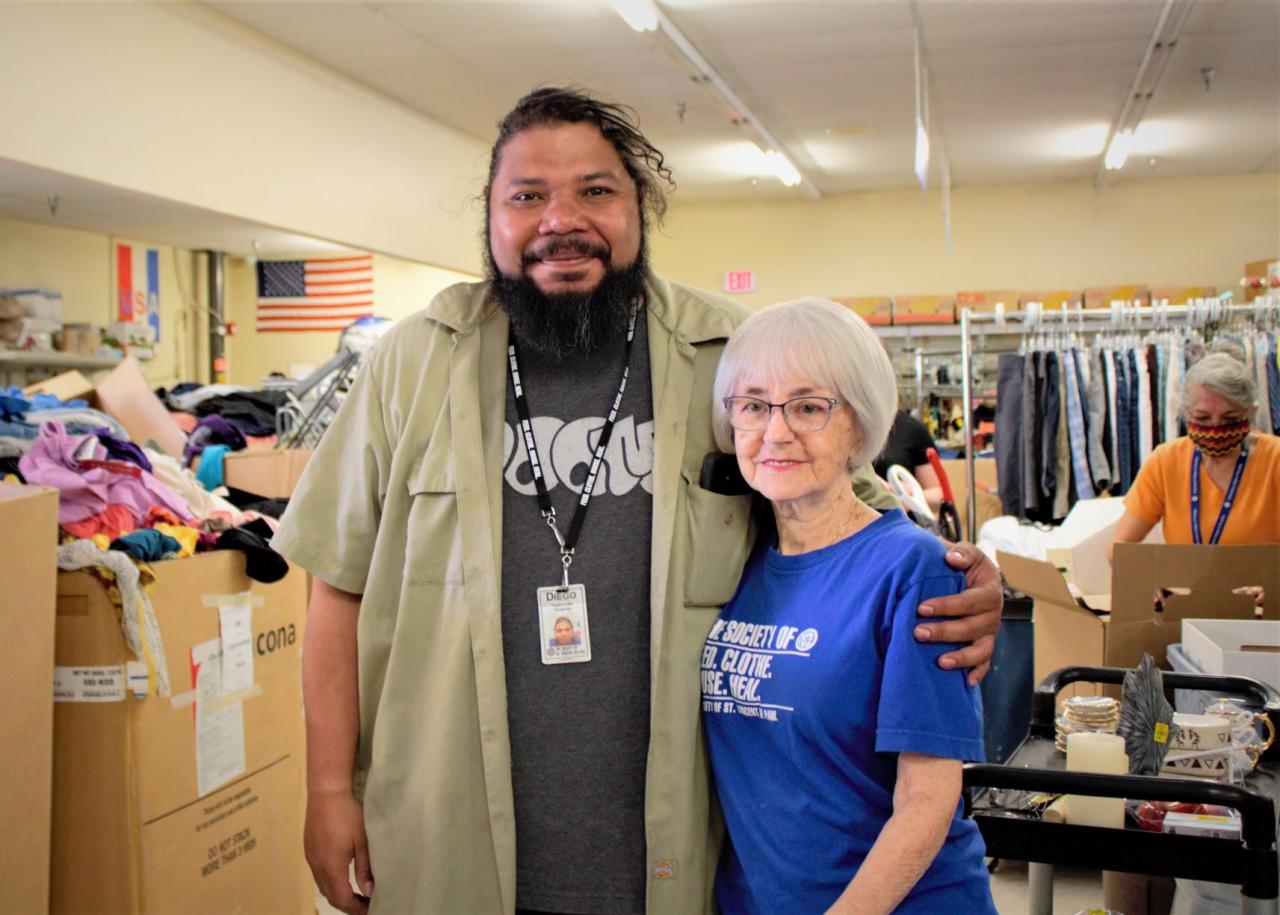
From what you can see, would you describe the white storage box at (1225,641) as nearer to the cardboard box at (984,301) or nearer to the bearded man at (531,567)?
the bearded man at (531,567)

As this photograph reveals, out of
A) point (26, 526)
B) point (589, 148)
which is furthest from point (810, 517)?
point (26, 526)

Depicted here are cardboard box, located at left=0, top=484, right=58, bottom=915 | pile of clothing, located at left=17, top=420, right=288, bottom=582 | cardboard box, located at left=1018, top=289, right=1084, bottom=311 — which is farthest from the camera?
cardboard box, located at left=1018, top=289, right=1084, bottom=311

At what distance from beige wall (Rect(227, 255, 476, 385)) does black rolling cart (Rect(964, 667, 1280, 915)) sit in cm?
861

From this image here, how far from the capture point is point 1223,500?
148 inches

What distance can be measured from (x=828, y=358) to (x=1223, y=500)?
2.80m

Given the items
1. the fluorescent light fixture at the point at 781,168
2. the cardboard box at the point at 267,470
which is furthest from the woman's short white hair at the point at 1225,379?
the fluorescent light fixture at the point at 781,168

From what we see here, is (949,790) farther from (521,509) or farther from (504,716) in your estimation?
(521,509)

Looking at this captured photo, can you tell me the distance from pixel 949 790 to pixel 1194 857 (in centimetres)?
63

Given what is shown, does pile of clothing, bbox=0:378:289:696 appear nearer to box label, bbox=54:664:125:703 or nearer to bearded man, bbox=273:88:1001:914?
box label, bbox=54:664:125:703

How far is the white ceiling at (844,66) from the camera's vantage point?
247 inches

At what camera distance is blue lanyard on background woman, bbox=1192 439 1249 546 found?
372cm

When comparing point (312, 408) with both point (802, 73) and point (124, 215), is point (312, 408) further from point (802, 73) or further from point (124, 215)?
point (802, 73)

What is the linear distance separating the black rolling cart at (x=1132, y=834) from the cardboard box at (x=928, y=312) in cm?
764

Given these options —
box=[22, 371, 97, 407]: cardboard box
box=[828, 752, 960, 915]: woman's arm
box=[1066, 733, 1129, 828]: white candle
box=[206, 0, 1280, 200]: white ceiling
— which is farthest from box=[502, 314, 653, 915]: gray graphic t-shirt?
box=[206, 0, 1280, 200]: white ceiling
